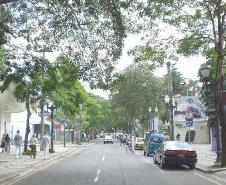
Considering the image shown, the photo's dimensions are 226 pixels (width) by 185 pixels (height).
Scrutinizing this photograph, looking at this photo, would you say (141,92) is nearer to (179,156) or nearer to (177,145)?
(177,145)

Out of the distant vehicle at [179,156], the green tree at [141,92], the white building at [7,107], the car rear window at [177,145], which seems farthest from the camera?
the green tree at [141,92]

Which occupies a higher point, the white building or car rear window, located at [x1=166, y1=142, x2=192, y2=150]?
the white building

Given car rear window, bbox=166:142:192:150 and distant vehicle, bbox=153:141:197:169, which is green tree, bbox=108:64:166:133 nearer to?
car rear window, bbox=166:142:192:150

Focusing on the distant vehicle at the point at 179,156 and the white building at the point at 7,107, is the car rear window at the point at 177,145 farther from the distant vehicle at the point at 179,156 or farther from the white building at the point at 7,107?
the white building at the point at 7,107

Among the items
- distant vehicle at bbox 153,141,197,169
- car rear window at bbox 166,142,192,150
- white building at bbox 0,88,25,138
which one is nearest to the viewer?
distant vehicle at bbox 153,141,197,169

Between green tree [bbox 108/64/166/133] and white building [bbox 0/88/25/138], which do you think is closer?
white building [bbox 0/88/25/138]

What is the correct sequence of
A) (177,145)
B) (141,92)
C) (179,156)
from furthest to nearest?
1. (141,92)
2. (177,145)
3. (179,156)

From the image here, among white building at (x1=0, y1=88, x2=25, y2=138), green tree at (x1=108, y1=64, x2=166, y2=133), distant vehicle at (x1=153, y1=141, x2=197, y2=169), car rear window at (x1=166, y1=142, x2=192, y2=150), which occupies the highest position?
green tree at (x1=108, y1=64, x2=166, y2=133)

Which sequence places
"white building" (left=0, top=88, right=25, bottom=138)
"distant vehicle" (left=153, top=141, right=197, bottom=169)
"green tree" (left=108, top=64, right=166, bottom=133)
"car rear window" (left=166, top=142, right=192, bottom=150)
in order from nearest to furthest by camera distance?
"distant vehicle" (left=153, top=141, right=197, bottom=169), "car rear window" (left=166, top=142, right=192, bottom=150), "white building" (left=0, top=88, right=25, bottom=138), "green tree" (left=108, top=64, right=166, bottom=133)

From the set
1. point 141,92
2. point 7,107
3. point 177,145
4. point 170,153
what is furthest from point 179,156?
point 141,92

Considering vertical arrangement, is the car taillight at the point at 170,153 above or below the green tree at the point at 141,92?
below

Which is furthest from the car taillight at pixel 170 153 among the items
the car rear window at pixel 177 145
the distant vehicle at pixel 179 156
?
the car rear window at pixel 177 145

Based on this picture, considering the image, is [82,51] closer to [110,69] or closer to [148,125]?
[110,69]

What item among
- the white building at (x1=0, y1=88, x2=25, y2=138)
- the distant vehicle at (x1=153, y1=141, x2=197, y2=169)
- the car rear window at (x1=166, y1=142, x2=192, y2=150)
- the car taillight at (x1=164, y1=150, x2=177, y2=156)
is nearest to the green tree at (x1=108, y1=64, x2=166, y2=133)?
the white building at (x1=0, y1=88, x2=25, y2=138)
